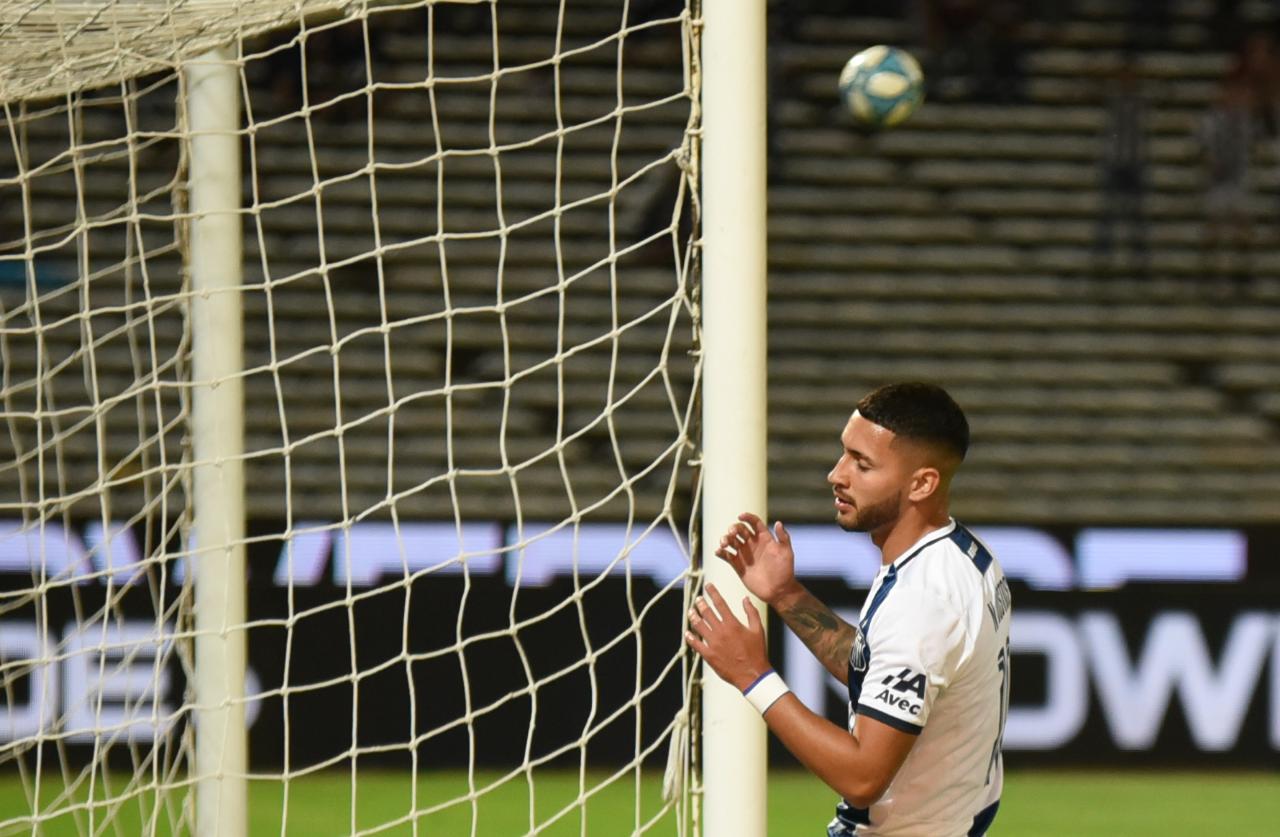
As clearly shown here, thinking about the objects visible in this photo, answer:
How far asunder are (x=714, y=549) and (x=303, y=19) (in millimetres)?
1408

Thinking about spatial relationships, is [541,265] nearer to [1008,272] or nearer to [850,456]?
[1008,272]

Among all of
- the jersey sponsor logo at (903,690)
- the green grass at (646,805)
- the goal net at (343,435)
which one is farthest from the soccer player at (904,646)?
the green grass at (646,805)

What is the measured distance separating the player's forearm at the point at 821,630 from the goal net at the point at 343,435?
0.27 m

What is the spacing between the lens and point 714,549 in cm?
269

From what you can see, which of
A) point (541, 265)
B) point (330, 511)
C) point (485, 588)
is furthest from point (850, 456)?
point (541, 265)

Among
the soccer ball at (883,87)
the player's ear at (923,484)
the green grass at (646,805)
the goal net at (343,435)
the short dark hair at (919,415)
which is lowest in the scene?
the green grass at (646,805)

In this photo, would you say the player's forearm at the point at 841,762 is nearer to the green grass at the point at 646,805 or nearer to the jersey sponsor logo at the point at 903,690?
the jersey sponsor logo at the point at 903,690

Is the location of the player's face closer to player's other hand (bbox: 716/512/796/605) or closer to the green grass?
player's other hand (bbox: 716/512/796/605)

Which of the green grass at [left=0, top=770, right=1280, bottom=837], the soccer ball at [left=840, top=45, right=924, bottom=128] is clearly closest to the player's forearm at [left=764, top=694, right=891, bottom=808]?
the soccer ball at [left=840, top=45, right=924, bottom=128]

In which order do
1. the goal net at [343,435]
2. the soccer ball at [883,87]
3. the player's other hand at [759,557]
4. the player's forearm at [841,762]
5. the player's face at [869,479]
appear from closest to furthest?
the player's forearm at [841,762] < the player's face at [869,479] < the player's other hand at [759,557] < the goal net at [343,435] < the soccer ball at [883,87]

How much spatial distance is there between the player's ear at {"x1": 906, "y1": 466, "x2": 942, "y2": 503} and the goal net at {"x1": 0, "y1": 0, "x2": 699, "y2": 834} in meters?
0.52

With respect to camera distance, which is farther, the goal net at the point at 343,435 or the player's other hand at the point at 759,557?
the goal net at the point at 343,435

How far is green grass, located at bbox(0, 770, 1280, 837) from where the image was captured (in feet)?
18.5

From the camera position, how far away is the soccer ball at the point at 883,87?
3.83 metres
